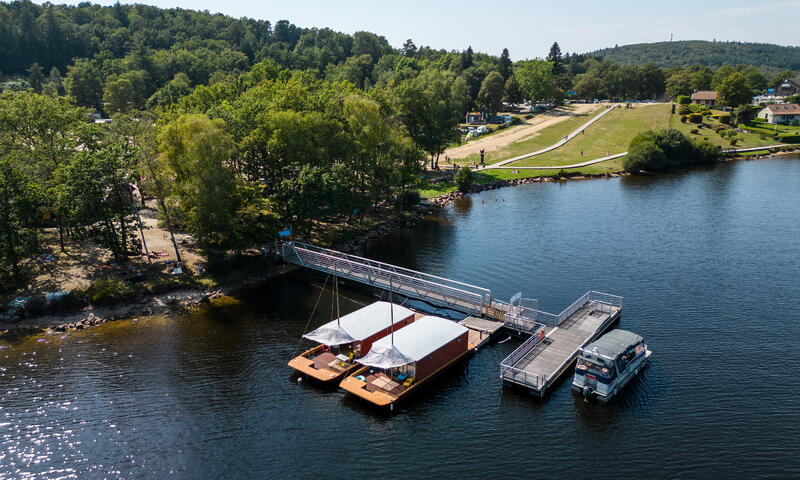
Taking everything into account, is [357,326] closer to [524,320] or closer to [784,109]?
[524,320]

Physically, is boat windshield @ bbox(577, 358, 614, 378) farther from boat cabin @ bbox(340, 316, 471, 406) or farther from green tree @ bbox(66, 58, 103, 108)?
green tree @ bbox(66, 58, 103, 108)

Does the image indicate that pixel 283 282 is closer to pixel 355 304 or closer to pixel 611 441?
pixel 355 304

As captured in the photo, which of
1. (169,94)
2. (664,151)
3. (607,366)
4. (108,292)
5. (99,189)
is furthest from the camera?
(169,94)

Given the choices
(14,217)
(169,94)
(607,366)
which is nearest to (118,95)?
(169,94)

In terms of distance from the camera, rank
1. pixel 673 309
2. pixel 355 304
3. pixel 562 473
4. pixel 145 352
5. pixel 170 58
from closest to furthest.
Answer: pixel 562 473, pixel 145 352, pixel 673 309, pixel 355 304, pixel 170 58

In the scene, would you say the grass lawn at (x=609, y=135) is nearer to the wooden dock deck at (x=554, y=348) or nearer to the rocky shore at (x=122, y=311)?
the wooden dock deck at (x=554, y=348)

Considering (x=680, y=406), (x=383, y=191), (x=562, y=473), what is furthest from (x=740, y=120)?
(x=562, y=473)
